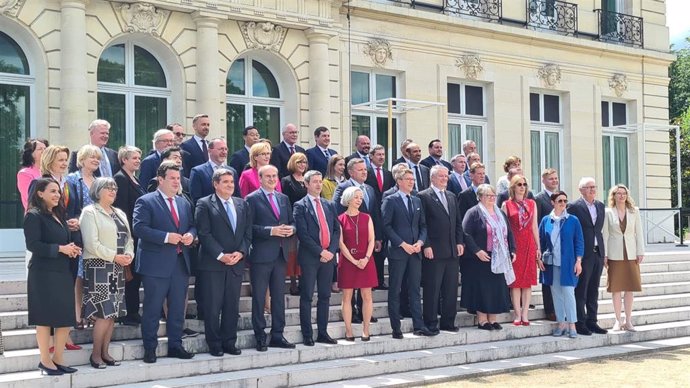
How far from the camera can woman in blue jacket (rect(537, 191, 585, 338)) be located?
10609 mm

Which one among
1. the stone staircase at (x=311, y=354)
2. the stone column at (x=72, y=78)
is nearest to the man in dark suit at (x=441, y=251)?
the stone staircase at (x=311, y=354)

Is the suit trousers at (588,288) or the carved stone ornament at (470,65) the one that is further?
the carved stone ornament at (470,65)

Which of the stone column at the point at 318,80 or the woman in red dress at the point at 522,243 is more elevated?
the stone column at the point at 318,80

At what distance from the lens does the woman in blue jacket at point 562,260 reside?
10.6m

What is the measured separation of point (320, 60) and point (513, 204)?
609cm

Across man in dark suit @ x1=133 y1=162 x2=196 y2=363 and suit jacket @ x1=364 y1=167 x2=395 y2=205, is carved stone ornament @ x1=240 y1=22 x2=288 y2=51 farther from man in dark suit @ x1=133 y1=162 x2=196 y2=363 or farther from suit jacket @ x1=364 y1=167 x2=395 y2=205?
man in dark suit @ x1=133 y1=162 x2=196 y2=363

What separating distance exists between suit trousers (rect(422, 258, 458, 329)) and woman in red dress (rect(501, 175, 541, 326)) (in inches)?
36.9

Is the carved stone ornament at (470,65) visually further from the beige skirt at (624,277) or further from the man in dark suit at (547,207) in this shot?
the beige skirt at (624,277)

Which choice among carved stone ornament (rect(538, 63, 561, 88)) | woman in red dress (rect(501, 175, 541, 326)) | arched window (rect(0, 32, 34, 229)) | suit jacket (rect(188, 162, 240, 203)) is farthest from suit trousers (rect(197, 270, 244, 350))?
carved stone ornament (rect(538, 63, 561, 88))

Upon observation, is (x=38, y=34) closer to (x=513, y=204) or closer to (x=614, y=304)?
(x=513, y=204)

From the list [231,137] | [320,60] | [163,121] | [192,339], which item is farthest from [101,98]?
[192,339]

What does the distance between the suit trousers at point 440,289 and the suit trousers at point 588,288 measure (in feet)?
5.93

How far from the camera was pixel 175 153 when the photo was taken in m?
8.70

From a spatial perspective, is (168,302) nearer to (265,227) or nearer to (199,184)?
(265,227)
